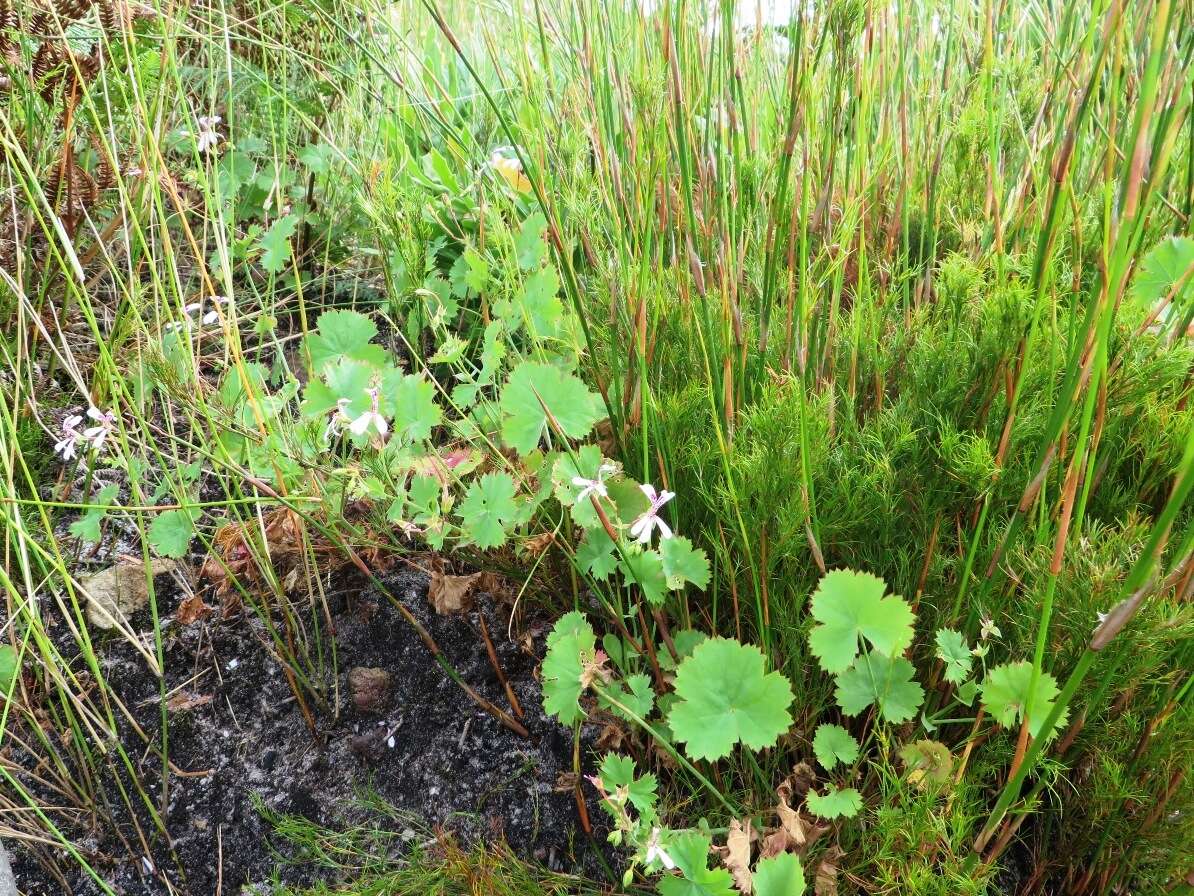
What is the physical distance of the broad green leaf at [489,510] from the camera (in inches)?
47.2

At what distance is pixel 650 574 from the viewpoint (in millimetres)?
1149

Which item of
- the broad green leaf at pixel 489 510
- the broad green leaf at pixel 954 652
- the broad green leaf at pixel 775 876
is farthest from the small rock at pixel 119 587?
the broad green leaf at pixel 954 652

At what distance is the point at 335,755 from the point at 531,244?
98cm

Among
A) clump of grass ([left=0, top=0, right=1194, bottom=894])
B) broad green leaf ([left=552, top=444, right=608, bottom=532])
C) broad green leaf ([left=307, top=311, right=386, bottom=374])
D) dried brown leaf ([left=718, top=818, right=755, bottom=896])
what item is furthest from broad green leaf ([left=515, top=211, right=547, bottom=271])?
dried brown leaf ([left=718, top=818, right=755, bottom=896])

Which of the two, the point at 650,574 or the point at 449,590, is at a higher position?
the point at 650,574

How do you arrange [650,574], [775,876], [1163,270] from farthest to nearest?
[650,574] < [1163,270] < [775,876]

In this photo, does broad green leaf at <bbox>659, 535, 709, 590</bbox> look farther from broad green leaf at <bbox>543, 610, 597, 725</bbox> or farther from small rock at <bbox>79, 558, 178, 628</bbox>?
small rock at <bbox>79, 558, 178, 628</bbox>

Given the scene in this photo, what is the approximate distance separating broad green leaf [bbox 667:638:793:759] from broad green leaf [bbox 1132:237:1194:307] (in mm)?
658

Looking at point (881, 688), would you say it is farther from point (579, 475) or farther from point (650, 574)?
point (579, 475)

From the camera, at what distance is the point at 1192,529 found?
2.56 feet

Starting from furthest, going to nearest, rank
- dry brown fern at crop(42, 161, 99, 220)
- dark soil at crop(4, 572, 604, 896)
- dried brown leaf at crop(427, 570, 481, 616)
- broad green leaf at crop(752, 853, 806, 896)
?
1. dry brown fern at crop(42, 161, 99, 220)
2. dried brown leaf at crop(427, 570, 481, 616)
3. dark soil at crop(4, 572, 604, 896)
4. broad green leaf at crop(752, 853, 806, 896)

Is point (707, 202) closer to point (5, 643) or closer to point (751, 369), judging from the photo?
point (751, 369)

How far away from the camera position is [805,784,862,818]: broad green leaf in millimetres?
986

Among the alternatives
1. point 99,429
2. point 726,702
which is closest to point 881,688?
point 726,702
